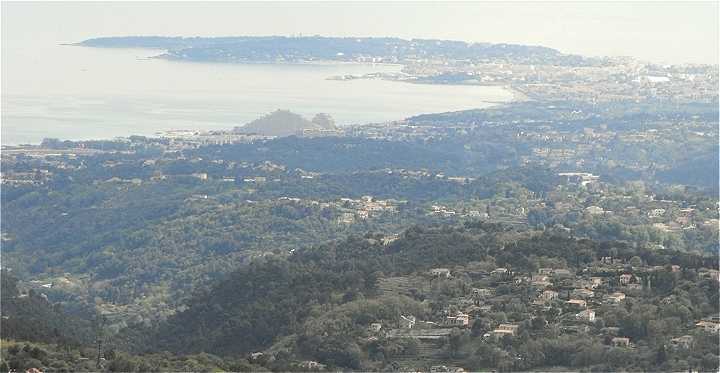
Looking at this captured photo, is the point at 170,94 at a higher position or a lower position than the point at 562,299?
lower

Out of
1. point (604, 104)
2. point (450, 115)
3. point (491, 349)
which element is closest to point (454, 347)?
point (491, 349)

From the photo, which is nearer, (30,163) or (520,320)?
(520,320)

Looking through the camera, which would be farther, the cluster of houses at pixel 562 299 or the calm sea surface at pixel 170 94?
the calm sea surface at pixel 170 94

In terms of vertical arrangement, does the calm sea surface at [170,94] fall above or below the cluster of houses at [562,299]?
below

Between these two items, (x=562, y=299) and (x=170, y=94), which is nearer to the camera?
(x=562, y=299)

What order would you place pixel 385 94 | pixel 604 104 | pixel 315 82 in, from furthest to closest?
pixel 315 82
pixel 385 94
pixel 604 104

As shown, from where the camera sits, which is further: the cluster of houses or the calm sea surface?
the calm sea surface

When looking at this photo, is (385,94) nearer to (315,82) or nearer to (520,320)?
(315,82)

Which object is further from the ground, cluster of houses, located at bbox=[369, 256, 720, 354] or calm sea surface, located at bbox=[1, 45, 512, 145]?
cluster of houses, located at bbox=[369, 256, 720, 354]
